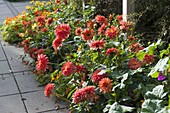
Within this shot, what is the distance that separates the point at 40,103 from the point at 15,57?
1253 mm

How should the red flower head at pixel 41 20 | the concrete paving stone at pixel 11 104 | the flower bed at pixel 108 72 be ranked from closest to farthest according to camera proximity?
the flower bed at pixel 108 72
the concrete paving stone at pixel 11 104
the red flower head at pixel 41 20

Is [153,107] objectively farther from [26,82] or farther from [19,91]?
[26,82]

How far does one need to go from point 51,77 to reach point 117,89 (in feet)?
3.25

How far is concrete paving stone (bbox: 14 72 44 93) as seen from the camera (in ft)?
10.2

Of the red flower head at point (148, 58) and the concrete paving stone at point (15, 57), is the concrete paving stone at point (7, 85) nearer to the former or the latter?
the concrete paving stone at point (15, 57)

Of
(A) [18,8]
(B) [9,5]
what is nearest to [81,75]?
(A) [18,8]

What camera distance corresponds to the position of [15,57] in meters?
3.93

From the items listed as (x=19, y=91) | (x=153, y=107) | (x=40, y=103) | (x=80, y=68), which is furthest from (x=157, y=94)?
(x=19, y=91)

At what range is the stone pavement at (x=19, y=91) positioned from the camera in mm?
2742

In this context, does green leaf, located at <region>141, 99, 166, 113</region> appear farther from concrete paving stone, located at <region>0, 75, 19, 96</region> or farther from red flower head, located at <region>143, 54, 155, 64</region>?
concrete paving stone, located at <region>0, 75, 19, 96</region>

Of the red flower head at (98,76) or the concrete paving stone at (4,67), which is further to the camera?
the concrete paving stone at (4,67)

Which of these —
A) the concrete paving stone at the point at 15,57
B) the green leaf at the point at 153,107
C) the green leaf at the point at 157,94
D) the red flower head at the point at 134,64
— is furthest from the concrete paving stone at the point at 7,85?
the green leaf at the point at 153,107

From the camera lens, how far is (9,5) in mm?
7109

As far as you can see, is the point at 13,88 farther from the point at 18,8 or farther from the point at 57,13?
the point at 18,8
